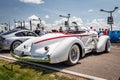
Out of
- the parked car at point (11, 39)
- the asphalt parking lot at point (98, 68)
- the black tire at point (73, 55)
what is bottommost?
the asphalt parking lot at point (98, 68)

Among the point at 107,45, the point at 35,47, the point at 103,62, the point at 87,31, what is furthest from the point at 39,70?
the point at 107,45

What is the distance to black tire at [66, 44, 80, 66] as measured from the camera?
A: 696 centimetres

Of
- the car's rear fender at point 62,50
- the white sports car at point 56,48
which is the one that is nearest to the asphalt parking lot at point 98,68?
the white sports car at point 56,48

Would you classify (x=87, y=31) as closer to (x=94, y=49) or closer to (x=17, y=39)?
(x=94, y=49)

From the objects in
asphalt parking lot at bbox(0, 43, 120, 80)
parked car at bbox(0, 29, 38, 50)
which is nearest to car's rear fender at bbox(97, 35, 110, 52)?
asphalt parking lot at bbox(0, 43, 120, 80)

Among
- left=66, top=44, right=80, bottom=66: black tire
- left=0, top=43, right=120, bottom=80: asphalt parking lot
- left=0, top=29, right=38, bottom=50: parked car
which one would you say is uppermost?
left=0, top=29, right=38, bottom=50: parked car

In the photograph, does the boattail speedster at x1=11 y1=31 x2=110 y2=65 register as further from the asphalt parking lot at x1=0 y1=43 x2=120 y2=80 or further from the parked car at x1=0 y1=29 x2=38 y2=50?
the parked car at x1=0 y1=29 x2=38 y2=50

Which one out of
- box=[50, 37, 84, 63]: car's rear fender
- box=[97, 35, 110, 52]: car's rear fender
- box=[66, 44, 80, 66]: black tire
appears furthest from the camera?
box=[97, 35, 110, 52]: car's rear fender

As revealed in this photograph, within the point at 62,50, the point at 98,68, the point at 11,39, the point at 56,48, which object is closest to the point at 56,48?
the point at 56,48

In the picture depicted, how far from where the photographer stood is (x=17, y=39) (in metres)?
11.3

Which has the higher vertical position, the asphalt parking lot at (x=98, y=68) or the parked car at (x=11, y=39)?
the parked car at (x=11, y=39)

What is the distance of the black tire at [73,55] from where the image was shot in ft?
22.8

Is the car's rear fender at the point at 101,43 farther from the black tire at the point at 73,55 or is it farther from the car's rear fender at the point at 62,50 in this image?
the car's rear fender at the point at 62,50

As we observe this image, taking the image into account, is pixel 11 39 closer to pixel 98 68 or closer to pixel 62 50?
pixel 62 50
